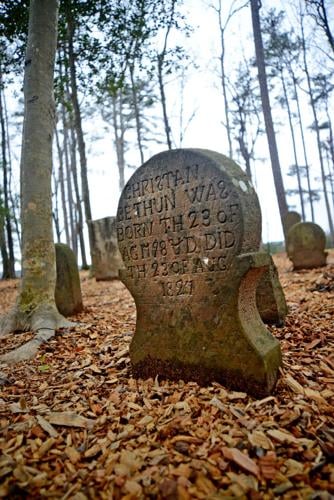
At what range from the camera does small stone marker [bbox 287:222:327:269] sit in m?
8.22

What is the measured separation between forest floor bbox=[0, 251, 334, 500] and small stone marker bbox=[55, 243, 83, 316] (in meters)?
2.26

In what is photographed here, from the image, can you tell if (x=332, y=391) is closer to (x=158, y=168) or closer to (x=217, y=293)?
(x=217, y=293)

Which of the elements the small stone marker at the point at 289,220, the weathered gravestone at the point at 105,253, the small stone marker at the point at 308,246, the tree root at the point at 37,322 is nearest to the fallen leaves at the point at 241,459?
the tree root at the point at 37,322

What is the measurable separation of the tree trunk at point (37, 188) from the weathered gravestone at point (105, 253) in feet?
18.0

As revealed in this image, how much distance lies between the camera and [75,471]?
1624 millimetres

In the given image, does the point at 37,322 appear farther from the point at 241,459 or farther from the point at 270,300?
the point at 241,459

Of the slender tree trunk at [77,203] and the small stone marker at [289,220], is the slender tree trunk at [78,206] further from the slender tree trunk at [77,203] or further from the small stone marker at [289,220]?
the small stone marker at [289,220]

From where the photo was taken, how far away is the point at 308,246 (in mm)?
8250

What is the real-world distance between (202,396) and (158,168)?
1.89 metres

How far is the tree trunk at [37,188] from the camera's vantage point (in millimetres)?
4137

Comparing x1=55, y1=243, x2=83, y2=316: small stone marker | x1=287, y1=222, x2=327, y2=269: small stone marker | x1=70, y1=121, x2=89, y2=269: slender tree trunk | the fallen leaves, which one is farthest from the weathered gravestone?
the fallen leaves

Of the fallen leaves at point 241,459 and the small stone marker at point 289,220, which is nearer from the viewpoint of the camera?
the fallen leaves at point 241,459

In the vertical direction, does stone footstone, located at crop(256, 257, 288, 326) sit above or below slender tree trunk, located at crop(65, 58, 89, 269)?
below

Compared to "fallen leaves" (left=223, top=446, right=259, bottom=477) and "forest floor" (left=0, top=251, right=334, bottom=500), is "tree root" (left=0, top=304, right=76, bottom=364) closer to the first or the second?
"forest floor" (left=0, top=251, right=334, bottom=500)
